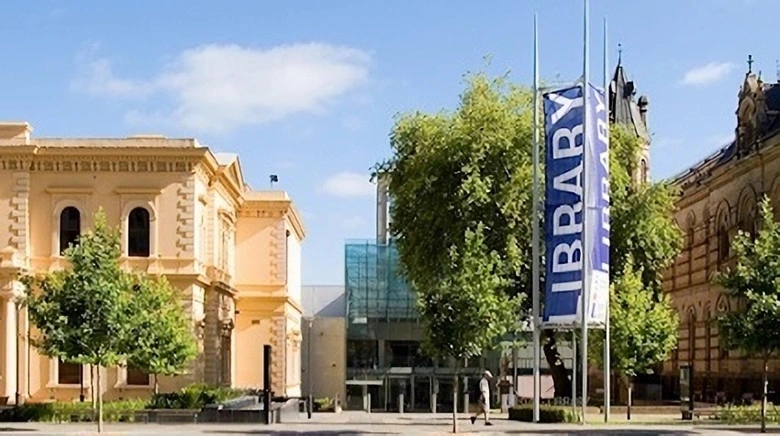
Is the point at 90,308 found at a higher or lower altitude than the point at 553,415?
higher

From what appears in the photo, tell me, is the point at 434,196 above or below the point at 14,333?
above

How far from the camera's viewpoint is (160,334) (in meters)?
43.8

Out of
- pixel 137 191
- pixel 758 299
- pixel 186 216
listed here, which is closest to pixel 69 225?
pixel 137 191

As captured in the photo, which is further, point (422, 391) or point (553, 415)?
point (422, 391)

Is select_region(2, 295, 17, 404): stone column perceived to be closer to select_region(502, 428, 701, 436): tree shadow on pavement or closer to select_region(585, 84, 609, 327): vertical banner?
select_region(502, 428, 701, 436): tree shadow on pavement

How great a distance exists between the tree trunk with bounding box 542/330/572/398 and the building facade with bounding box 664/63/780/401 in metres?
6.97

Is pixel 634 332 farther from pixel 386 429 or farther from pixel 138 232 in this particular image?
pixel 138 232

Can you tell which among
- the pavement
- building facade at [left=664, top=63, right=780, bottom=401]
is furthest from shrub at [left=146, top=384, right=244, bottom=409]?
building facade at [left=664, top=63, right=780, bottom=401]

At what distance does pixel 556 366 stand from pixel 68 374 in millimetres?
20616

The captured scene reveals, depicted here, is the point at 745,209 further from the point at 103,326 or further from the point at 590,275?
the point at 103,326

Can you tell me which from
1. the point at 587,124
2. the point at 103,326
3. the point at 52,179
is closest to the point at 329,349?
the point at 52,179

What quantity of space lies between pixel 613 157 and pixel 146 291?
18998 mm

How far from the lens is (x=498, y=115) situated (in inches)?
1855

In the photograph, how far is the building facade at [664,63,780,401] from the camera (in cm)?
5338
